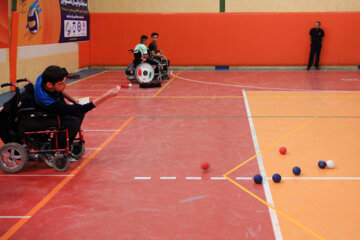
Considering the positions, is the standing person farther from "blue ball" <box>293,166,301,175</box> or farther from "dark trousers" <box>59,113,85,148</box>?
"dark trousers" <box>59,113,85,148</box>

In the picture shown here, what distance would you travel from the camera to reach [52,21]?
16.7 metres

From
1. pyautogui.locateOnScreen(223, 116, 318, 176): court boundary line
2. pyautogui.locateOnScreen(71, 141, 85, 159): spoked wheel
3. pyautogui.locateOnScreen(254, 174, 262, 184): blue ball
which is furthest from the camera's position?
pyautogui.locateOnScreen(71, 141, 85, 159): spoked wheel

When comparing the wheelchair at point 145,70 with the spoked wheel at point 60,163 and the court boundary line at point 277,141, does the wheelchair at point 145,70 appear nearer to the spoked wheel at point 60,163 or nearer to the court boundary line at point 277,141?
the court boundary line at point 277,141

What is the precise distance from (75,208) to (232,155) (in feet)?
9.15

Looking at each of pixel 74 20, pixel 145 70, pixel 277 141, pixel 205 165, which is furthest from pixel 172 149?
pixel 74 20

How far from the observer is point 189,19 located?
69.2 feet

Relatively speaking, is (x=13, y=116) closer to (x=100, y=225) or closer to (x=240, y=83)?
(x=100, y=225)

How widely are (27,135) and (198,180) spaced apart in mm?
2328

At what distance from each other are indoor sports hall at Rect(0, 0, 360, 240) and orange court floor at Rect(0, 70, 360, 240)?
0.02 metres

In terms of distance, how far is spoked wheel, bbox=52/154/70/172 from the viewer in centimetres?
617

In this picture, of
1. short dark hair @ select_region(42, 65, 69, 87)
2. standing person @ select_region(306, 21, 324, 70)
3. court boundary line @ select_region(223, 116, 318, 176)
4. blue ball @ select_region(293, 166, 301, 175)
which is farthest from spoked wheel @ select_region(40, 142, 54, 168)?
standing person @ select_region(306, 21, 324, 70)

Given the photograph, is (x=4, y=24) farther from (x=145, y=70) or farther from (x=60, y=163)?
(x=60, y=163)

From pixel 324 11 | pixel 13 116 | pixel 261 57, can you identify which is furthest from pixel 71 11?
pixel 13 116

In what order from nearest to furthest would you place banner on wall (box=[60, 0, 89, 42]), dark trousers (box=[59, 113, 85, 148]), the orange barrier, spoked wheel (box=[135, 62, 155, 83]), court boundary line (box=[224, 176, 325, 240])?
court boundary line (box=[224, 176, 325, 240])
dark trousers (box=[59, 113, 85, 148])
spoked wheel (box=[135, 62, 155, 83])
banner on wall (box=[60, 0, 89, 42])
the orange barrier
